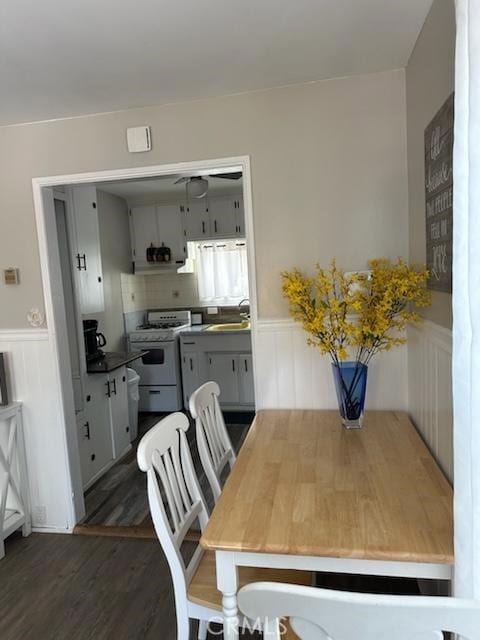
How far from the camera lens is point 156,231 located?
5.13 metres

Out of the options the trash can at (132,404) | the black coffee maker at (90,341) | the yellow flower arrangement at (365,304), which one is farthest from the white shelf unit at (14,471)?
the yellow flower arrangement at (365,304)

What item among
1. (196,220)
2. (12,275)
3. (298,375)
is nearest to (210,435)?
(298,375)

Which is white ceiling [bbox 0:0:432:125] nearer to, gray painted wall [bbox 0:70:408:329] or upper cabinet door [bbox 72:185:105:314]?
gray painted wall [bbox 0:70:408:329]

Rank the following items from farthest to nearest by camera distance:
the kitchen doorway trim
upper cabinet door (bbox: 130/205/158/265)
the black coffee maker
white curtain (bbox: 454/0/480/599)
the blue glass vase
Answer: upper cabinet door (bbox: 130/205/158/265), the black coffee maker, the kitchen doorway trim, the blue glass vase, white curtain (bbox: 454/0/480/599)

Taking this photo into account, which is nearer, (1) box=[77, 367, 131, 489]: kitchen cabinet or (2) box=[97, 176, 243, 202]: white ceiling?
(1) box=[77, 367, 131, 489]: kitchen cabinet

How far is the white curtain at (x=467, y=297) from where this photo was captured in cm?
87

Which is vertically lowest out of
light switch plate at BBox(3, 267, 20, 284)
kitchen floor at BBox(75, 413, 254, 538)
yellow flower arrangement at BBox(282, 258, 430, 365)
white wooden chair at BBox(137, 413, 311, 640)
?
kitchen floor at BBox(75, 413, 254, 538)

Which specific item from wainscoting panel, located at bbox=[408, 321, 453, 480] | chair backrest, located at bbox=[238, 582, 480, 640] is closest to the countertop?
wainscoting panel, located at bbox=[408, 321, 453, 480]

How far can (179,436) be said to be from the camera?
1.71 meters

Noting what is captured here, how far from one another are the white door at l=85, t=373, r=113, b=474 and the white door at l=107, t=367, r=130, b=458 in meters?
0.06

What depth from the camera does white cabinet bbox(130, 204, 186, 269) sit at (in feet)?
16.6

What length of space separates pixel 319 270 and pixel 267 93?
942mm

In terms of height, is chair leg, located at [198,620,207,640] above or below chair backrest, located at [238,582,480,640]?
below

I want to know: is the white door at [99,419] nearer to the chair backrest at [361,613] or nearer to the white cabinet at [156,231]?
the white cabinet at [156,231]
